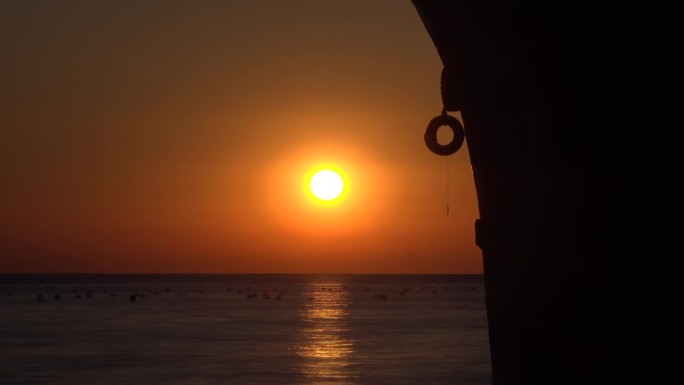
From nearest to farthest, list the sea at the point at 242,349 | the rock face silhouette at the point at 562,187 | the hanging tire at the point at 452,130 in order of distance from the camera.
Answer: the rock face silhouette at the point at 562,187
the hanging tire at the point at 452,130
the sea at the point at 242,349

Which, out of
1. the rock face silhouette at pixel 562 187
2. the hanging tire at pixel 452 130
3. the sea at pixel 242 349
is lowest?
the rock face silhouette at pixel 562 187

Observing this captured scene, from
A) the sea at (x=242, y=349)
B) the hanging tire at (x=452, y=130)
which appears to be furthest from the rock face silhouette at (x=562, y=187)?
the sea at (x=242, y=349)

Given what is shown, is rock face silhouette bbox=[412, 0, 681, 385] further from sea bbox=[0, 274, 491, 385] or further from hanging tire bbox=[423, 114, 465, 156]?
sea bbox=[0, 274, 491, 385]

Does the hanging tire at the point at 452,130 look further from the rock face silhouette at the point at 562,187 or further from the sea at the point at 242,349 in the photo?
the sea at the point at 242,349

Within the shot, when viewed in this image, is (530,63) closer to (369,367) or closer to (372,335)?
(369,367)

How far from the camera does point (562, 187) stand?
17.1ft

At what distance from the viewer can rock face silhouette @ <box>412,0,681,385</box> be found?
4.89 meters

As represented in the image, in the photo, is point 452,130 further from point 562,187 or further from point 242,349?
point 242,349

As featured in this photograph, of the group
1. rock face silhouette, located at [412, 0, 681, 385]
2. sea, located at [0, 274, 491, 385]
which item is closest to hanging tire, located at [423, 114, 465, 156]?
rock face silhouette, located at [412, 0, 681, 385]

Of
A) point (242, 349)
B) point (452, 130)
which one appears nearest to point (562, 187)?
point (452, 130)

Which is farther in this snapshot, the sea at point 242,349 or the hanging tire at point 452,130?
the sea at point 242,349

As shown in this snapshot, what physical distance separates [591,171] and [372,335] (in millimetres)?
45491

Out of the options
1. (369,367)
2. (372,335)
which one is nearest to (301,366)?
(369,367)

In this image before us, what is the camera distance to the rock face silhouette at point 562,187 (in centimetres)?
489
